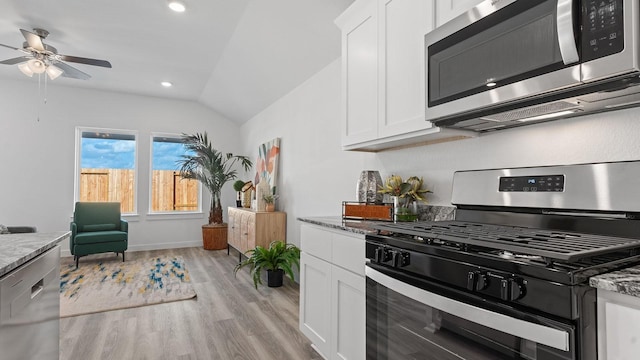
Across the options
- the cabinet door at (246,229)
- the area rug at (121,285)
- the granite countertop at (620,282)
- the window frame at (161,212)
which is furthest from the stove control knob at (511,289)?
Result: the window frame at (161,212)

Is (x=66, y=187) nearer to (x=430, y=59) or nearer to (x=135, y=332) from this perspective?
(x=135, y=332)

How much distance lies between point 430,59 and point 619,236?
40.4 inches

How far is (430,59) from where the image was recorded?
1629mm

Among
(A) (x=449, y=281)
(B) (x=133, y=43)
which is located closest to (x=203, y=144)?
(B) (x=133, y=43)

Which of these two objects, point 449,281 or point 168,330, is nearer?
point 449,281

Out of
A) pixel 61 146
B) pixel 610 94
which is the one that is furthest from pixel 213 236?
pixel 610 94

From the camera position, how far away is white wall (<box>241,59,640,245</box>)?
1.33m

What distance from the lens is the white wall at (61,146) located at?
17.6 feet

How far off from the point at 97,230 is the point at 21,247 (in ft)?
13.8

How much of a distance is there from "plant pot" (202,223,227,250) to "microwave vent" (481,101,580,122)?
17.8 feet

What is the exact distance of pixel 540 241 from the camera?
1095mm

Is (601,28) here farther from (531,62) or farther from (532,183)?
(532,183)

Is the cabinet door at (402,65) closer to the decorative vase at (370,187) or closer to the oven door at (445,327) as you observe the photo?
the decorative vase at (370,187)

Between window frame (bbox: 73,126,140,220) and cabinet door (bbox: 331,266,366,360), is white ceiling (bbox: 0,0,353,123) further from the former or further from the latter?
cabinet door (bbox: 331,266,366,360)
